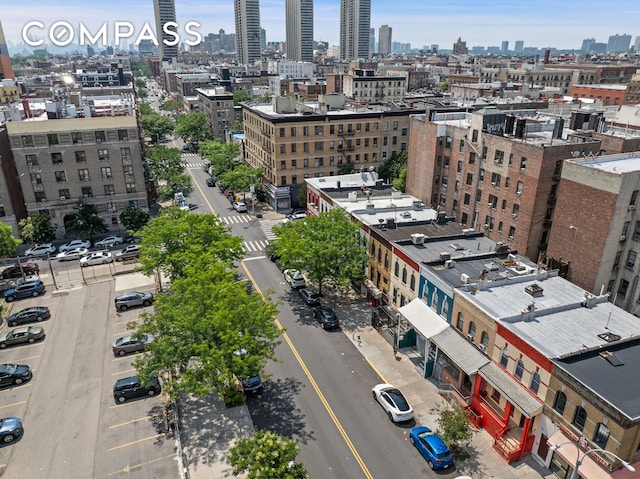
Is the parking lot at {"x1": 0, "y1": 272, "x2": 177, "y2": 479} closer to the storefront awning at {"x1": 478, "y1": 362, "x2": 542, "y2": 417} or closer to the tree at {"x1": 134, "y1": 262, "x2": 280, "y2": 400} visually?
the tree at {"x1": 134, "y1": 262, "x2": 280, "y2": 400}

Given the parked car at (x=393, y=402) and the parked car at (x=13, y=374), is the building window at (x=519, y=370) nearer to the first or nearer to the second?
the parked car at (x=393, y=402)

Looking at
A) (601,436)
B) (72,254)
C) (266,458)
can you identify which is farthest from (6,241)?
(601,436)

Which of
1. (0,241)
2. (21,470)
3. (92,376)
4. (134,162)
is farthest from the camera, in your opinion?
(134,162)

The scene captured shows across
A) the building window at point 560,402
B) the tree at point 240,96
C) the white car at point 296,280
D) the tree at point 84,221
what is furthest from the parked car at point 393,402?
the tree at point 240,96

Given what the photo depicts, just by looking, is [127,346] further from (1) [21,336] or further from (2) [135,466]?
(2) [135,466]

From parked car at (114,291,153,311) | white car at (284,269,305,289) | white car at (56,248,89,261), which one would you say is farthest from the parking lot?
white car at (284,269,305,289)

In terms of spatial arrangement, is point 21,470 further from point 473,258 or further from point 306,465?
point 473,258

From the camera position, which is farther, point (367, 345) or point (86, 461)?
point (367, 345)

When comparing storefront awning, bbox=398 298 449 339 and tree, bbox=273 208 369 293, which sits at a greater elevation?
tree, bbox=273 208 369 293

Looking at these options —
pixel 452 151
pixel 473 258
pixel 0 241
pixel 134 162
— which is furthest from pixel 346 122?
pixel 0 241
